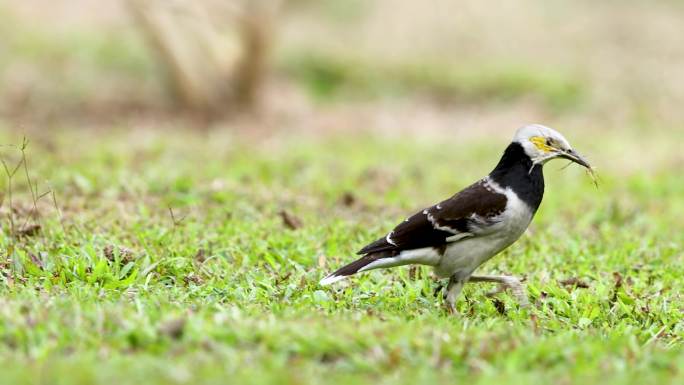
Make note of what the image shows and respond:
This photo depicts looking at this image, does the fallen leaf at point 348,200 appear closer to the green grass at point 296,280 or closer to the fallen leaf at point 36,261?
the green grass at point 296,280

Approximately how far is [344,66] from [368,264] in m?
11.9

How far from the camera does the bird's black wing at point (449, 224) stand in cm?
642

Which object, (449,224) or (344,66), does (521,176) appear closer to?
(449,224)

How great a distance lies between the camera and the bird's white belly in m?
6.41

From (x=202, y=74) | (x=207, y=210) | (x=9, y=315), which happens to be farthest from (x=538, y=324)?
(x=202, y=74)

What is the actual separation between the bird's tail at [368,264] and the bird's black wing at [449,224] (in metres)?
0.05

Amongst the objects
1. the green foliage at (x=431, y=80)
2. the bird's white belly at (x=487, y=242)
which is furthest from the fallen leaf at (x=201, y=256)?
the green foliage at (x=431, y=80)

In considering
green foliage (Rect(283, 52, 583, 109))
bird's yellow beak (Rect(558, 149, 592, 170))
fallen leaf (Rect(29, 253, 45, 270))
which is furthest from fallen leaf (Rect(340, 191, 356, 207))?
green foliage (Rect(283, 52, 583, 109))

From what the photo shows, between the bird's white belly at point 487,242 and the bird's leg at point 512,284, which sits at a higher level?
the bird's white belly at point 487,242

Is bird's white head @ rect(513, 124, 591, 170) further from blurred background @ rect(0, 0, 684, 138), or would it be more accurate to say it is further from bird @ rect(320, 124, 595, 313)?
blurred background @ rect(0, 0, 684, 138)

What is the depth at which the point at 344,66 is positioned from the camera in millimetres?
18016

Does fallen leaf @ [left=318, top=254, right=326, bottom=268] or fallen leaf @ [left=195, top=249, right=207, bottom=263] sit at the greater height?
fallen leaf @ [left=195, top=249, right=207, bottom=263]

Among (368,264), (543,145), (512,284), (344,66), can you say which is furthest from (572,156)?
(344,66)

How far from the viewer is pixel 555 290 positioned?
272 inches
